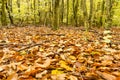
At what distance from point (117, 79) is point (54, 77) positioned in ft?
2.47

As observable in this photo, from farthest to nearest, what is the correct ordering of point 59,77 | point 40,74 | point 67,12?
1. point 67,12
2. point 40,74
3. point 59,77

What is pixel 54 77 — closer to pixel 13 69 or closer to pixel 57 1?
pixel 13 69

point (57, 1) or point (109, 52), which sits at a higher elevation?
point (57, 1)

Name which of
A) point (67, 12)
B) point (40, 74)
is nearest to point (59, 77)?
point (40, 74)

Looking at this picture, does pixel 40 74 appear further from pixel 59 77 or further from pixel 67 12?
pixel 67 12

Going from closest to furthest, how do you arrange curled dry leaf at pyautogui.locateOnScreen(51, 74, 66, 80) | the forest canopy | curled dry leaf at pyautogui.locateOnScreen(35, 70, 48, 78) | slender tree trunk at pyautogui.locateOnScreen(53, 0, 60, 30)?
curled dry leaf at pyautogui.locateOnScreen(51, 74, 66, 80) < curled dry leaf at pyautogui.locateOnScreen(35, 70, 48, 78) < slender tree trunk at pyautogui.locateOnScreen(53, 0, 60, 30) < the forest canopy

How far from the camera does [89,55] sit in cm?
392

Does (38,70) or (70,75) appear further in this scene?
(38,70)

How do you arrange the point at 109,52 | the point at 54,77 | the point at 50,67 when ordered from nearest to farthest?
the point at 54,77
the point at 50,67
the point at 109,52

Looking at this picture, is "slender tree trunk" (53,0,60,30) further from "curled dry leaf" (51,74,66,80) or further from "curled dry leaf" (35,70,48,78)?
"curled dry leaf" (51,74,66,80)

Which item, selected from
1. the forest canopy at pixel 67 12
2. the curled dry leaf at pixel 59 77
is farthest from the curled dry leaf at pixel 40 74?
the forest canopy at pixel 67 12

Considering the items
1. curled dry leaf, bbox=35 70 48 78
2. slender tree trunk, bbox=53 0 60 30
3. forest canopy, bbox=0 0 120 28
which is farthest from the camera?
forest canopy, bbox=0 0 120 28

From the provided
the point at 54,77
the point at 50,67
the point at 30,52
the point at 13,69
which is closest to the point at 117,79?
the point at 54,77

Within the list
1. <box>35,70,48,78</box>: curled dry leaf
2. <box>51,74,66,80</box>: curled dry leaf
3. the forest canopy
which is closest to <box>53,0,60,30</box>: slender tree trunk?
the forest canopy
